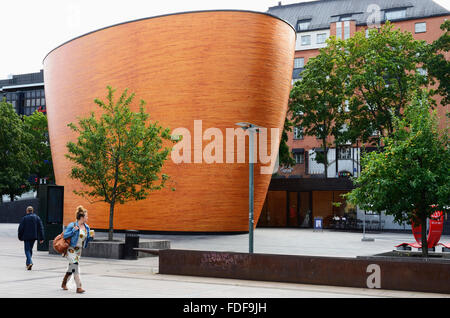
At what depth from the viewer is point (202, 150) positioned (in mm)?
25766

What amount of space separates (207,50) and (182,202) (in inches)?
325

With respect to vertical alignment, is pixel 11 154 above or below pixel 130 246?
above

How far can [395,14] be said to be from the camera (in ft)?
188

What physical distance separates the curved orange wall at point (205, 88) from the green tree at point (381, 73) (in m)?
9.73

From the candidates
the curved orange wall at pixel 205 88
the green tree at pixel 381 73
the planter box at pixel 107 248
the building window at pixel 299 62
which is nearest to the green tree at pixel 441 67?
the green tree at pixel 381 73

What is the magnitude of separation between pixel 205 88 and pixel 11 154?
24346 mm

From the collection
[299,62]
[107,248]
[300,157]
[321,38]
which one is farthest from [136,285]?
[321,38]

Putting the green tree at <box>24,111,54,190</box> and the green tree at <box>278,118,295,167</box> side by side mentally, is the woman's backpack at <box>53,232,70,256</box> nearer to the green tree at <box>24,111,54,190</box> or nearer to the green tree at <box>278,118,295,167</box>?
the green tree at <box>278,118,295,167</box>

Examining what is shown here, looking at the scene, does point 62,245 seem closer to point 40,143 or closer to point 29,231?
point 29,231

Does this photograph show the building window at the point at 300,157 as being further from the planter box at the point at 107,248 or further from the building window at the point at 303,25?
the planter box at the point at 107,248

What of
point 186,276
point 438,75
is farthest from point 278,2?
point 186,276

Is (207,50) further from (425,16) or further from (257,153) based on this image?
(425,16)

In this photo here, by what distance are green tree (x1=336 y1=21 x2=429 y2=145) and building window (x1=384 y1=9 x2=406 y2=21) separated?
74.3 ft

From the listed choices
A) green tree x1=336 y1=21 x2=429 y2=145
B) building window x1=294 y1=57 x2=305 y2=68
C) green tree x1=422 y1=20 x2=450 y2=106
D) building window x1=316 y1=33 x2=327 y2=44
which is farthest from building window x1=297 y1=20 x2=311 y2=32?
green tree x1=422 y1=20 x2=450 y2=106
